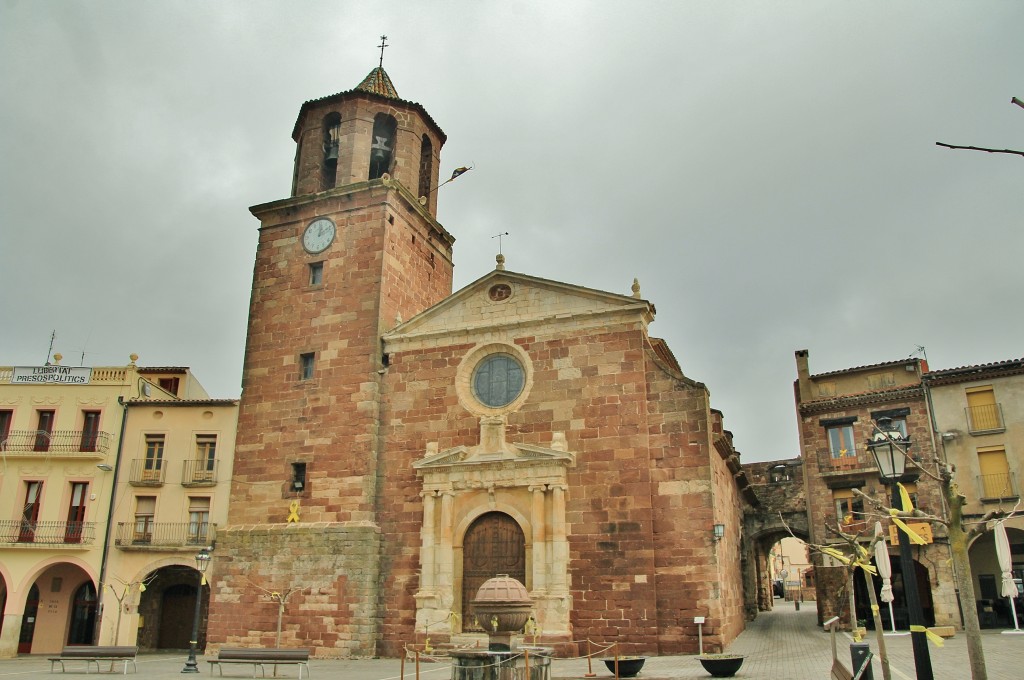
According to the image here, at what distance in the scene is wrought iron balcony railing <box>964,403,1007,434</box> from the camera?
2316 centimetres

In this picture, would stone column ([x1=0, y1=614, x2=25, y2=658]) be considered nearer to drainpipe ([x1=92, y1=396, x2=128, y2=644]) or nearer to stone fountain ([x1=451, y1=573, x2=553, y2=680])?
drainpipe ([x1=92, y1=396, x2=128, y2=644])

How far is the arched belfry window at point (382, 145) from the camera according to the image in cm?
2406

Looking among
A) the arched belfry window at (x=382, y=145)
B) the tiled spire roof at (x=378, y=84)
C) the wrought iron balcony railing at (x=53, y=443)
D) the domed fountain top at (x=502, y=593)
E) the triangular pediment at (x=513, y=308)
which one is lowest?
the domed fountain top at (x=502, y=593)

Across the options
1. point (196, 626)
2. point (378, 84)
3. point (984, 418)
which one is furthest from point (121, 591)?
point (984, 418)

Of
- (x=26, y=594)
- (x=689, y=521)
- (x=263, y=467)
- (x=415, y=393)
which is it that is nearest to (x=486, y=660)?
(x=689, y=521)

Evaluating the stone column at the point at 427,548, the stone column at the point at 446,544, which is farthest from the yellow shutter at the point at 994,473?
the stone column at the point at 427,548

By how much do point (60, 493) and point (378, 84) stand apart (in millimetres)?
16863

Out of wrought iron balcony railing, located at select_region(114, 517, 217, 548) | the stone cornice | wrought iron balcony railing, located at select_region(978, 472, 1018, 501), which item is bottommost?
wrought iron balcony railing, located at select_region(114, 517, 217, 548)

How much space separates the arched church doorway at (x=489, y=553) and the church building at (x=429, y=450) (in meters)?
0.05

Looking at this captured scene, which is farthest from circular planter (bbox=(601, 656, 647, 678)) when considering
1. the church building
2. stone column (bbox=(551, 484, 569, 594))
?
stone column (bbox=(551, 484, 569, 594))

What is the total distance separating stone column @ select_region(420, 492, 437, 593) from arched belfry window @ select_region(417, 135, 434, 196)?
1052 cm

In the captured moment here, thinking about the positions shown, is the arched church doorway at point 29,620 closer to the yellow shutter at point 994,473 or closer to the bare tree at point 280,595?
the bare tree at point 280,595

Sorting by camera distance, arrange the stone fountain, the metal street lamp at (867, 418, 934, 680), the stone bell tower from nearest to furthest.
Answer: the metal street lamp at (867, 418, 934, 680), the stone fountain, the stone bell tower

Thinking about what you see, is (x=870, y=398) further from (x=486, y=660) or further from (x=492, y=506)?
(x=486, y=660)
